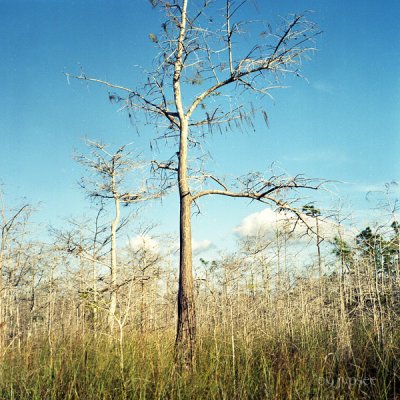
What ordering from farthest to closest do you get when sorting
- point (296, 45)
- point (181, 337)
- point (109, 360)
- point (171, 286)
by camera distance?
point (171, 286), point (296, 45), point (181, 337), point (109, 360)

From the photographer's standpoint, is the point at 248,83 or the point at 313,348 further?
the point at 248,83

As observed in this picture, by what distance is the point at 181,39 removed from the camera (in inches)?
316

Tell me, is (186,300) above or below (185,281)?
below

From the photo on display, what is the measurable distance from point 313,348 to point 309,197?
302 centimetres

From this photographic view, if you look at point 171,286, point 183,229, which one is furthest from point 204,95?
point 171,286

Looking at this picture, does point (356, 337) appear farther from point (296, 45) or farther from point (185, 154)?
point (296, 45)

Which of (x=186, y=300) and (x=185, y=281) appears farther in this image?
(x=185, y=281)

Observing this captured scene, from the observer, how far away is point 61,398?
13.6 ft

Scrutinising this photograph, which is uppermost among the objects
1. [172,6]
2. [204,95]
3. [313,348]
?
[172,6]

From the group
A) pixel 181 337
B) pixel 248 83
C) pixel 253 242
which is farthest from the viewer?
pixel 253 242

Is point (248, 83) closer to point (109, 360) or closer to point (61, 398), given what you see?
point (109, 360)

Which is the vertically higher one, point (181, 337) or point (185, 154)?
point (185, 154)

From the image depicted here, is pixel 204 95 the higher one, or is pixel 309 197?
pixel 204 95

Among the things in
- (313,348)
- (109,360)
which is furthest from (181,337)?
(313,348)
